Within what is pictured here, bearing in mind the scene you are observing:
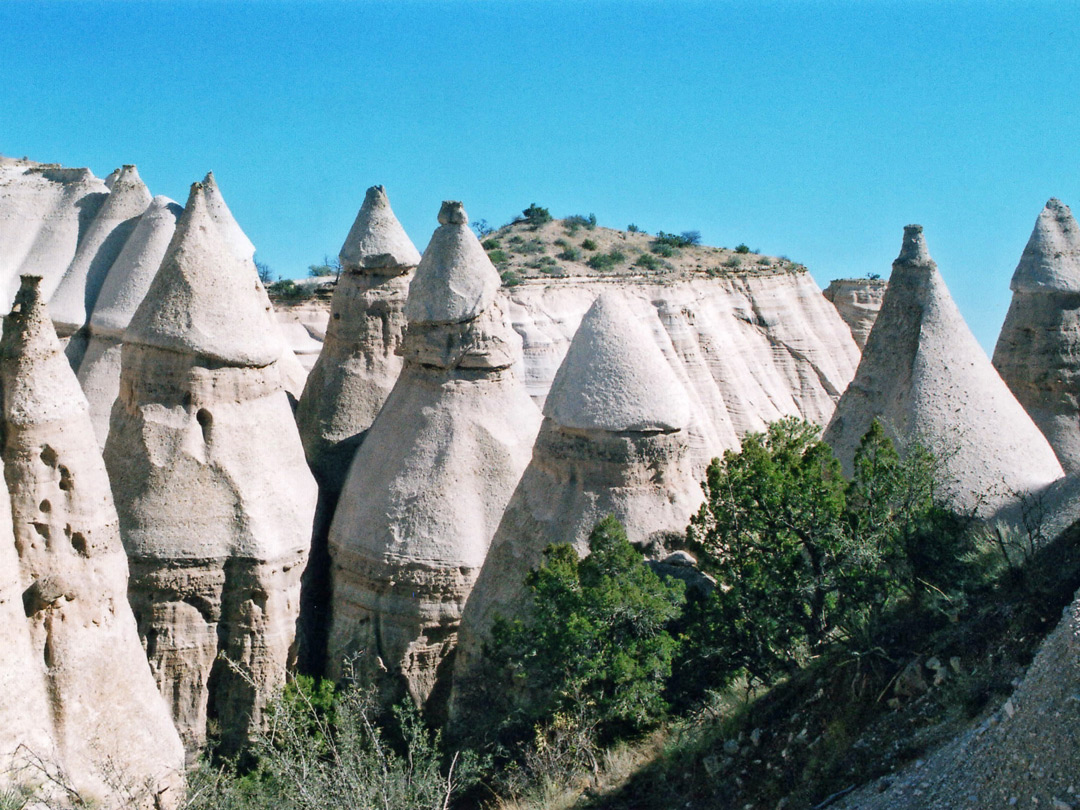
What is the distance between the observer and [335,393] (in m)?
19.4

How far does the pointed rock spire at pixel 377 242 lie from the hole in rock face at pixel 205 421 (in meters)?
4.61

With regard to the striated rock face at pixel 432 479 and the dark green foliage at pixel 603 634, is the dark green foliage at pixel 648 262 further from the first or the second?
the dark green foliage at pixel 603 634

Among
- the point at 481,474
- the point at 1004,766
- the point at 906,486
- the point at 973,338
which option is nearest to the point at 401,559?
the point at 481,474

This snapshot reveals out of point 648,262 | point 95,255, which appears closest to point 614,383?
point 95,255

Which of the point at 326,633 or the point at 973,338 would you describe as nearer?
the point at 973,338

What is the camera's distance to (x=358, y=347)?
1961 cm

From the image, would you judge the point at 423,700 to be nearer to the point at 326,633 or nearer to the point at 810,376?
the point at 326,633

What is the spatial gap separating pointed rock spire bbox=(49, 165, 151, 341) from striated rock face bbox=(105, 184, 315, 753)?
4.95 meters

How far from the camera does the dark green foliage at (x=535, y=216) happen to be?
38.0 metres

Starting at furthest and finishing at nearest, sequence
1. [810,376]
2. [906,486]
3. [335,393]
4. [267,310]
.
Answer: [810,376] → [267,310] → [335,393] → [906,486]

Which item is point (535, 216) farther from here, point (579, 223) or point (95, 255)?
point (95, 255)

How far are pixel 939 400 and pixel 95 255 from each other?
566 inches

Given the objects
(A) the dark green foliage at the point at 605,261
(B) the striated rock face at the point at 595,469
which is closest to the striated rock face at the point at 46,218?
(B) the striated rock face at the point at 595,469

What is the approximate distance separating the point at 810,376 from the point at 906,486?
60.8 ft
